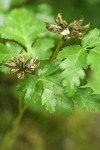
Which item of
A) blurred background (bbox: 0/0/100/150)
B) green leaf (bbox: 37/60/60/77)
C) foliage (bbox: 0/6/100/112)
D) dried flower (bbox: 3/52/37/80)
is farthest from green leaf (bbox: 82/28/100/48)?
blurred background (bbox: 0/0/100/150)

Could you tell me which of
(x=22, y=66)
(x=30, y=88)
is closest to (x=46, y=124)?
(x=30, y=88)

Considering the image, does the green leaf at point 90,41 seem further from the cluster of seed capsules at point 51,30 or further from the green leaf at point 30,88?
the green leaf at point 30,88

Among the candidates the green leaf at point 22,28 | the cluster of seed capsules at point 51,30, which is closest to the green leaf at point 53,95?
the cluster of seed capsules at point 51,30

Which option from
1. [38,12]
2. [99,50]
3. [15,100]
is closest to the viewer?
[99,50]

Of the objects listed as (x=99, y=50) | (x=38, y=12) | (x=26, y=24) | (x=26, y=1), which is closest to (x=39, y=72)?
(x=99, y=50)

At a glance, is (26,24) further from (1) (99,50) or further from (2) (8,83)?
(2) (8,83)

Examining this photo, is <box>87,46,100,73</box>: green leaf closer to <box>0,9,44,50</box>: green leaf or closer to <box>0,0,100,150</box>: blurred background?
<box>0,9,44,50</box>: green leaf
